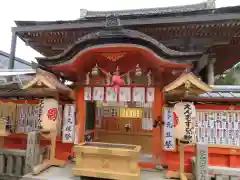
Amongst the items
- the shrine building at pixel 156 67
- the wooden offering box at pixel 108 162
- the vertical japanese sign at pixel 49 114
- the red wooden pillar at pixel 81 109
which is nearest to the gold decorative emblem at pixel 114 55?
the shrine building at pixel 156 67

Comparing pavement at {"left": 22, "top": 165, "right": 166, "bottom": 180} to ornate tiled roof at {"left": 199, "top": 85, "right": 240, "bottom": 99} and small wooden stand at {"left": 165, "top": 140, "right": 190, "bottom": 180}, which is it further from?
ornate tiled roof at {"left": 199, "top": 85, "right": 240, "bottom": 99}

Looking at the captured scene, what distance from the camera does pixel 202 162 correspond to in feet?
18.4

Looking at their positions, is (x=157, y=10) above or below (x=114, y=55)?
above

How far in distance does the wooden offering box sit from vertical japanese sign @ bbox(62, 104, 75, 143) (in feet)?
4.57

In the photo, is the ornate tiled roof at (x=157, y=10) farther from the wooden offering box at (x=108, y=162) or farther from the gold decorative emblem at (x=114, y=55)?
the wooden offering box at (x=108, y=162)

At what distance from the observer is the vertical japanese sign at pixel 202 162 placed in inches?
219

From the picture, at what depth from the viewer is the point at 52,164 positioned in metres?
7.18

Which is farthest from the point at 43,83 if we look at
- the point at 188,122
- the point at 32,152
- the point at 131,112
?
the point at 131,112

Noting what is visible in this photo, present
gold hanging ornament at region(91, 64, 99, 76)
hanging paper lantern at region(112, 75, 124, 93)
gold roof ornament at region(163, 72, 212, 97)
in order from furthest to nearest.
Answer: gold hanging ornament at region(91, 64, 99, 76) < hanging paper lantern at region(112, 75, 124, 93) < gold roof ornament at region(163, 72, 212, 97)

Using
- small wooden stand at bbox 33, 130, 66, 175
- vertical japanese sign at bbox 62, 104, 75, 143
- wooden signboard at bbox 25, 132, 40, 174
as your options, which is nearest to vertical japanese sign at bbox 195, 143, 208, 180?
vertical japanese sign at bbox 62, 104, 75, 143

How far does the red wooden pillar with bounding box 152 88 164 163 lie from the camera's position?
7.03 m

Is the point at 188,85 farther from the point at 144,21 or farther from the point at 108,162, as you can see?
the point at 144,21

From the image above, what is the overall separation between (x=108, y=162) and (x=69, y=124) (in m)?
2.27

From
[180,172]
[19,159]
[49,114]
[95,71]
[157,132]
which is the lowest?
[180,172]
